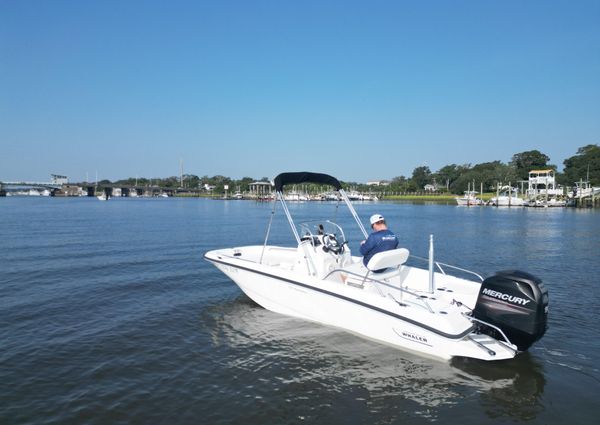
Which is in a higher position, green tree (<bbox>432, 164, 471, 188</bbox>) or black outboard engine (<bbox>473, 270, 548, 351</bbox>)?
Answer: green tree (<bbox>432, 164, 471, 188</bbox>)

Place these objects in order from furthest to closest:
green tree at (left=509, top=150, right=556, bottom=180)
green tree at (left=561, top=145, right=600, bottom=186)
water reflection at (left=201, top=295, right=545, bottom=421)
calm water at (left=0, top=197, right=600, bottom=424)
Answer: green tree at (left=509, top=150, right=556, bottom=180) < green tree at (left=561, top=145, right=600, bottom=186) < water reflection at (left=201, top=295, right=545, bottom=421) < calm water at (left=0, top=197, right=600, bottom=424)

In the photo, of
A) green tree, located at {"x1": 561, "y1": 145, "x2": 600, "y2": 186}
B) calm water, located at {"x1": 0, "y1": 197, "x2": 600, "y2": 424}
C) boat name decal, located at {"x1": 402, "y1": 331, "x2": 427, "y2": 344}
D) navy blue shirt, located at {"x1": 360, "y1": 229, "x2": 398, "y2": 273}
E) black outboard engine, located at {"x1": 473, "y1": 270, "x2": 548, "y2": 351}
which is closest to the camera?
calm water, located at {"x1": 0, "y1": 197, "x2": 600, "y2": 424}

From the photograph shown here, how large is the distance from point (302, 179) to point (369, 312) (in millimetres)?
3935

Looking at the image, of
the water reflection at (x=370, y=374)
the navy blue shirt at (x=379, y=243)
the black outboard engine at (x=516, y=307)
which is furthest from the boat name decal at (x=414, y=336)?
the navy blue shirt at (x=379, y=243)

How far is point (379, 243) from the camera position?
794 centimetres

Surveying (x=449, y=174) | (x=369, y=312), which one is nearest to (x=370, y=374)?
(x=369, y=312)

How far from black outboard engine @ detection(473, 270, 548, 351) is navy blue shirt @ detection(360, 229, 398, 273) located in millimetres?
1899

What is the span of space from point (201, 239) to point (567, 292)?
1806 centimetres

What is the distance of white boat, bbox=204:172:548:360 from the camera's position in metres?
6.19

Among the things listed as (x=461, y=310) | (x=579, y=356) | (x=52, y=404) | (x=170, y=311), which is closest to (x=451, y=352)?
(x=461, y=310)

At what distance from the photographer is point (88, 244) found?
20.3 metres

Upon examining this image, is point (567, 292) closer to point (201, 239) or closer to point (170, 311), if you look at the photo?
point (170, 311)

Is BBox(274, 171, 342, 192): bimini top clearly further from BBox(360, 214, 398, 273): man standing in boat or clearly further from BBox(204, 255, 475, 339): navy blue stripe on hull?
BBox(360, 214, 398, 273): man standing in boat

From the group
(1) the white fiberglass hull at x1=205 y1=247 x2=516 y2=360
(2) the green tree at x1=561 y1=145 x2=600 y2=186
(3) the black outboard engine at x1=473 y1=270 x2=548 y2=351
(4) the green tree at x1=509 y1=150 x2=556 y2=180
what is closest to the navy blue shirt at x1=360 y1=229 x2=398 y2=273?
(1) the white fiberglass hull at x1=205 y1=247 x2=516 y2=360
